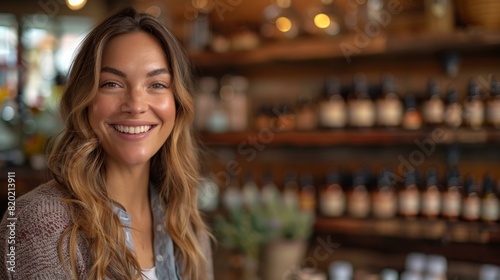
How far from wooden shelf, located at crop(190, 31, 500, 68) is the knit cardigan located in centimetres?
167

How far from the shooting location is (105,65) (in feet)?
3.11

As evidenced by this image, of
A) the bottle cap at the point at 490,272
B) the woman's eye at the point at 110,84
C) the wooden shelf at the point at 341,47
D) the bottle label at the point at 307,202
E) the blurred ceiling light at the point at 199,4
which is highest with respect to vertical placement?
the blurred ceiling light at the point at 199,4

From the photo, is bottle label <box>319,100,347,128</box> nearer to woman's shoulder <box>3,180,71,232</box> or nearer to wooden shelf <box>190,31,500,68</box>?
wooden shelf <box>190,31,500,68</box>

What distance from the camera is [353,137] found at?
2350 millimetres

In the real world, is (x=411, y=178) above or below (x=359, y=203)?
above

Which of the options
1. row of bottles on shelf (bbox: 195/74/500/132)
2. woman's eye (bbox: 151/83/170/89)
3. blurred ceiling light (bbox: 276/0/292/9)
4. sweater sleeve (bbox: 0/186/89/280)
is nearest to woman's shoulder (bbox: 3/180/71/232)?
sweater sleeve (bbox: 0/186/89/280)

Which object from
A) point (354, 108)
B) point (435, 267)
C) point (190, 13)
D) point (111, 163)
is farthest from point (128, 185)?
point (190, 13)

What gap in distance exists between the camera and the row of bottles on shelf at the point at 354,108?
2.20 m

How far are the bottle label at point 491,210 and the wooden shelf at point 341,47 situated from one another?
573 mm

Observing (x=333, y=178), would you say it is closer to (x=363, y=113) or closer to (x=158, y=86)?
(x=363, y=113)

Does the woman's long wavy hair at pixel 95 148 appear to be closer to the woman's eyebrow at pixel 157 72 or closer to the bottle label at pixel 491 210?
the woman's eyebrow at pixel 157 72

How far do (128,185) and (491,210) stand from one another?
1.56m

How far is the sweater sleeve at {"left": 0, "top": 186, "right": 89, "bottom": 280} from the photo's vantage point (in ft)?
2.74

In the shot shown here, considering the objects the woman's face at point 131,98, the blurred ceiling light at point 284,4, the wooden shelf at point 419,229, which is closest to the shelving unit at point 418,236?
the wooden shelf at point 419,229
